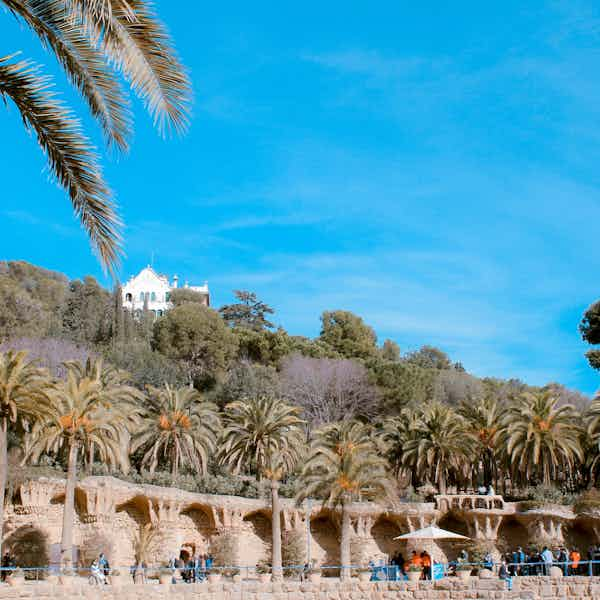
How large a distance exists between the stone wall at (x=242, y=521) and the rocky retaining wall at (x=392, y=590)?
31.7ft

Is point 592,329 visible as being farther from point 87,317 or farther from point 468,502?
point 87,317

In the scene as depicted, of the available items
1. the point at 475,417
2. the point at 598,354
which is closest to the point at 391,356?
the point at 598,354

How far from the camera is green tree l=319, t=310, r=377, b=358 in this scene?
73625mm

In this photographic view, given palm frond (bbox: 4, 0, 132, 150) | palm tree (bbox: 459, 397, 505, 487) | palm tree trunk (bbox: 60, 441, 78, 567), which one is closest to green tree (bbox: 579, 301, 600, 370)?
palm tree (bbox: 459, 397, 505, 487)

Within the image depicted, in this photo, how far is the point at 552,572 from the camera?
2642 cm

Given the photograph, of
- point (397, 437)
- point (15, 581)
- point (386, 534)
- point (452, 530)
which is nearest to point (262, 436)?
point (386, 534)

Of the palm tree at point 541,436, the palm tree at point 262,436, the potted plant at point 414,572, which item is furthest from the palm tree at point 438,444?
the potted plant at point 414,572

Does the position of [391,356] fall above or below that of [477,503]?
above

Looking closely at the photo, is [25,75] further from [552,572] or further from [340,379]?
[340,379]

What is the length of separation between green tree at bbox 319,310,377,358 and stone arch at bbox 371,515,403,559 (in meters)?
28.7

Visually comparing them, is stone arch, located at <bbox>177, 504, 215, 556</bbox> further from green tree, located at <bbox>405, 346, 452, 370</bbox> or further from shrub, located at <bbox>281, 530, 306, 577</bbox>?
green tree, located at <bbox>405, 346, 452, 370</bbox>

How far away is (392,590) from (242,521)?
16.0 metres

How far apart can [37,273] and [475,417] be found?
62254 mm

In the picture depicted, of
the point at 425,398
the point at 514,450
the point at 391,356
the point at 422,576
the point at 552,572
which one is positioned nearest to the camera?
the point at 552,572
